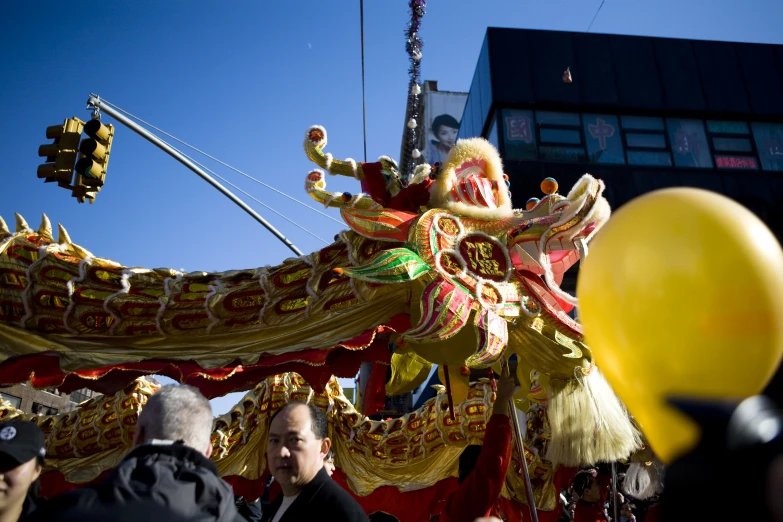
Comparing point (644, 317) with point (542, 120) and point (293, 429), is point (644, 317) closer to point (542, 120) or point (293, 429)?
point (293, 429)

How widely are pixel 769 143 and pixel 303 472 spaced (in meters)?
16.3

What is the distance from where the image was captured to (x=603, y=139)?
46.2 feet

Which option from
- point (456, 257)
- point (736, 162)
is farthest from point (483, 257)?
point (736, 162)

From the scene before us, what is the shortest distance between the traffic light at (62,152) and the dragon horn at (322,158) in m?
2.85

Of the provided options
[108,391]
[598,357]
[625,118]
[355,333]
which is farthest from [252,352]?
[625,118]

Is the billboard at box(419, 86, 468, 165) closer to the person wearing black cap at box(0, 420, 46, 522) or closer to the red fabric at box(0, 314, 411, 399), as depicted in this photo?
the red fabric at box(0, 314, 411, 399)

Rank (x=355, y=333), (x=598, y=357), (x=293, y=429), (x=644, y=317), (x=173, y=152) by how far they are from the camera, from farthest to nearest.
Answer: (x=173, y=152)
(x=355, y=333)
(x=293, y=429)
(x=598, y=357)
(x=644, y=317)

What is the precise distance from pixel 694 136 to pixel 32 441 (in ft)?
51.4

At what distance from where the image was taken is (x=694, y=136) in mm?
14516

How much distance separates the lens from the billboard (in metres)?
25.1

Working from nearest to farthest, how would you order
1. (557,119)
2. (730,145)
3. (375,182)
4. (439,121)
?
1. (375,182)
2. (557,119)
3. (730,145)
4. (439,121)

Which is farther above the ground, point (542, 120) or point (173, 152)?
point (542, 120)

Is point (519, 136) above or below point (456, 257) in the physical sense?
above

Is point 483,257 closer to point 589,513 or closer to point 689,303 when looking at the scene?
point 589,513
